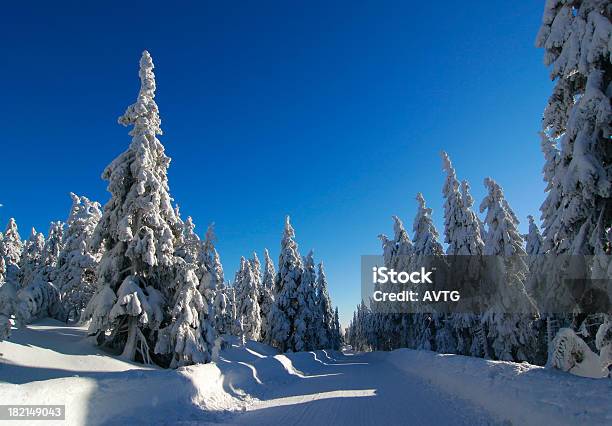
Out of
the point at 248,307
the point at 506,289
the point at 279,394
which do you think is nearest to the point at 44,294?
the point at 279,394

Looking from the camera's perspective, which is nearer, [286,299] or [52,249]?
[52,249]

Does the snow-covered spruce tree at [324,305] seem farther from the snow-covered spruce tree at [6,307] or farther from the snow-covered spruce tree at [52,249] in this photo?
the snow-covered spruce tree at [6,307]

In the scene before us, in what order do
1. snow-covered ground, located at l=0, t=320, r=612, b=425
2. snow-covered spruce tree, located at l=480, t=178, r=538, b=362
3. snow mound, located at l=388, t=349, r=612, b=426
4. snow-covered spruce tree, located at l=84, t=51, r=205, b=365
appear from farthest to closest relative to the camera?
snow-covered spruce tree, located at l=480, t=178, r=538, b=362
snow-covered spruce tree, located at l=84, t=51, r=205, b=365
snow-covered ground, located at l=0, t=320, r=612, b=425
snow mound, located at l=388, t=349, r=612, b=426

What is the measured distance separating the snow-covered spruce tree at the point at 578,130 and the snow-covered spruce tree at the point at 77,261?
2593 cm

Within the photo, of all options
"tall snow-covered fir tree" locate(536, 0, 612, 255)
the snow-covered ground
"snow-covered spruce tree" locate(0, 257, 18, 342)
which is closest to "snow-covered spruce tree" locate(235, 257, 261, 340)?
the snow-covered ground

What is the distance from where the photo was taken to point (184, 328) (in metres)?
19.0

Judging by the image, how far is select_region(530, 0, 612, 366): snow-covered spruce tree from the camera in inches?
339

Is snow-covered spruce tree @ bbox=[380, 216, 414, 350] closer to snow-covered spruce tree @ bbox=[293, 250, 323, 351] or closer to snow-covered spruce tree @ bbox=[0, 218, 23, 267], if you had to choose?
snow-covered spruce tree @ bbox=[293, 250, 323, 351]

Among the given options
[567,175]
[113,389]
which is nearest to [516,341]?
[567,175]

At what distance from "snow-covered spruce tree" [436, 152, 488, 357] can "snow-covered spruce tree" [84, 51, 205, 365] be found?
21.1 metres

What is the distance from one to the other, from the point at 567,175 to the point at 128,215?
732 inches

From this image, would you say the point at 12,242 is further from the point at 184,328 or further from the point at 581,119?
the point at 581,119

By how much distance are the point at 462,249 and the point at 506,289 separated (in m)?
5.04

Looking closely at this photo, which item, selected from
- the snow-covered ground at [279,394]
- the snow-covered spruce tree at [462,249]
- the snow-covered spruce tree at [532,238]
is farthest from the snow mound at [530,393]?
the snow-covered spruce tree at [532,238]
